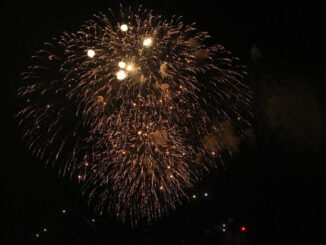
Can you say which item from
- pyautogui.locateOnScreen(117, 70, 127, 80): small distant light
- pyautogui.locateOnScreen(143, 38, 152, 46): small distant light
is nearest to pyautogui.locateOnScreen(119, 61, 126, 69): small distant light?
pyautogui.locateOnScreen(117, 70, 127, 80): small distant light

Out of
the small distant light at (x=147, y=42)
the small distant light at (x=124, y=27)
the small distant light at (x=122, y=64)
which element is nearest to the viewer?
the small distant light at (x=124, y=27)

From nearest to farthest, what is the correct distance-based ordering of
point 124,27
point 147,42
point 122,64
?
point 124,27 → point 122,64 → point 147,42

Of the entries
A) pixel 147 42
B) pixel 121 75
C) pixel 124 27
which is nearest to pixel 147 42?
pixel 147 42

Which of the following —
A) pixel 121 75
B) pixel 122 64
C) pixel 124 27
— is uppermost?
pixel 124 27

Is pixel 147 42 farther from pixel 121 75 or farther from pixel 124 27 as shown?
pixel 121 75

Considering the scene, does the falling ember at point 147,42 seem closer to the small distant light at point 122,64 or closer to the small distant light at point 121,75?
the small distant light at point 122,64

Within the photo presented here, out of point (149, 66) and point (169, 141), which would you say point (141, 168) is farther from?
point (149, 66)

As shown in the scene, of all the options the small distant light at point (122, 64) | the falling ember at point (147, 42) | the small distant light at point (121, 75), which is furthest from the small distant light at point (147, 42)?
the small distant light at point (121, 75)

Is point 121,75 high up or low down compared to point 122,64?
down

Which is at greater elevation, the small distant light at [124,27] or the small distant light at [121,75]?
the small distant light at [124,27]

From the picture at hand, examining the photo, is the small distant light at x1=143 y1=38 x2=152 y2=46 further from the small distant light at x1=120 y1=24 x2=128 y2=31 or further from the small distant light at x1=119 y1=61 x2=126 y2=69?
the small distant light at x1=119 y1=61 x2=126 y2=69

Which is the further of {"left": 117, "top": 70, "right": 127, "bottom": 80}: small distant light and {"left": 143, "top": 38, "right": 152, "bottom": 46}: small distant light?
{"left": 143, "top": 38, "right": 152, "bottom": 46}: small distant light

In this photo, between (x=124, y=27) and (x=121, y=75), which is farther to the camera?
(x=121, y=75)

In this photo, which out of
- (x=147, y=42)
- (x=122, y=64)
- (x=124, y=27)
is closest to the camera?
(x=124, y=27)
